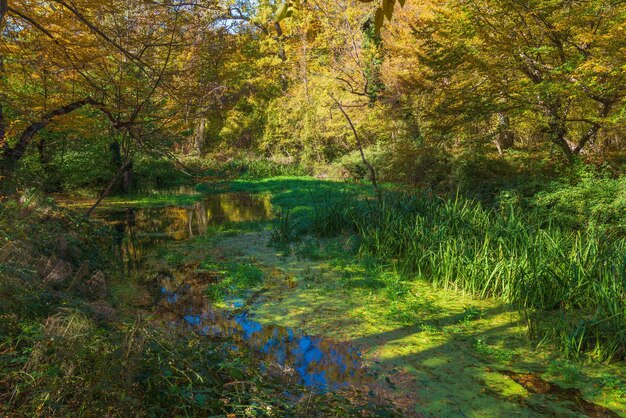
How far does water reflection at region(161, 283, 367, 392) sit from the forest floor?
0.09 metres

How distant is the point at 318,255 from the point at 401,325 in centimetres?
264

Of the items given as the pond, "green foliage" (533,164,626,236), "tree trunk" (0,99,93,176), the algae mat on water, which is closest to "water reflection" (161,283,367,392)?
the pond

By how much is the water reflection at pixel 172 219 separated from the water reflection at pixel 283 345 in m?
2.40

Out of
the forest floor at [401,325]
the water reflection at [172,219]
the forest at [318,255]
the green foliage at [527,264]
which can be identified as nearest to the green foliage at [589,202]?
the forest at [318,255]

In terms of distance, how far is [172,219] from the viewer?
37.2 feet

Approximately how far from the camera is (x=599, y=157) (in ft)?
29.3

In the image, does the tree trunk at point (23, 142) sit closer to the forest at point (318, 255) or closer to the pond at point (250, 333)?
the forest at point (318, 255)

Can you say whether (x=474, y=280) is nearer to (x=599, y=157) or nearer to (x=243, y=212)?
(x=599, y=157)

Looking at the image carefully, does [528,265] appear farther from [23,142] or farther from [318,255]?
[23,142]

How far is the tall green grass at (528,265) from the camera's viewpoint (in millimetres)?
3664

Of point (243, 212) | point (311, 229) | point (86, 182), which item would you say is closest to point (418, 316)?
point (311, 229)

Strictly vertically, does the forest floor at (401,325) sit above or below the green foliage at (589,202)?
below

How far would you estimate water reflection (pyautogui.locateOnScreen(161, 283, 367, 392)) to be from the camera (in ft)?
11.3

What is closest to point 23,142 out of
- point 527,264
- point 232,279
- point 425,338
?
point 232,279
